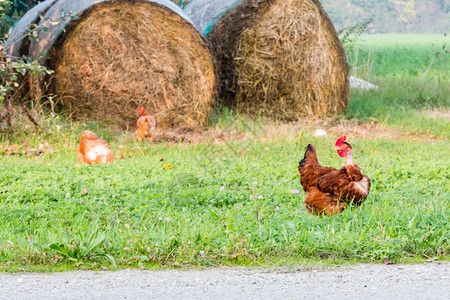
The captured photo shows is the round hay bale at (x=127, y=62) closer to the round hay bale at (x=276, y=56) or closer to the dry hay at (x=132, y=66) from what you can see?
the dry hay at (x=132, y=66)

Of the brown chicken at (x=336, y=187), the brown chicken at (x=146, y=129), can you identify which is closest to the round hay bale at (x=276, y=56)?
the brown chicken at (x=146, y=129)

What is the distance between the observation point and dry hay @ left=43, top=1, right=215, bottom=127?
8.82 m

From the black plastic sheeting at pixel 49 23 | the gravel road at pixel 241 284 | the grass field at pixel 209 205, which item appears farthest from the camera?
the black plastic sheeting at pixel 49 23

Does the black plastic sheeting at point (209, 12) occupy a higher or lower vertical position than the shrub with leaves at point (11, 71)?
higher

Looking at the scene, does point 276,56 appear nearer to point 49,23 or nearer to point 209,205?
point 49,23

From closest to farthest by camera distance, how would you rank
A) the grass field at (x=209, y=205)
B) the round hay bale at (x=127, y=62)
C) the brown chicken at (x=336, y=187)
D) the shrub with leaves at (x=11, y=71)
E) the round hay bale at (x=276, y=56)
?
the grass field at (x=209, y=205), the brown chicken at (x=336, y=187), the shrub with leaves at (x=11, y=71), the round hay bale at (x=127, y=62), the round hay bale at (x=276, y=56)

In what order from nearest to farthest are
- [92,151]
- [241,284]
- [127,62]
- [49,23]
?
[241,284] < [92,151] < [49,23] < [127,62]

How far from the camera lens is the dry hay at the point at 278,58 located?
1004cm

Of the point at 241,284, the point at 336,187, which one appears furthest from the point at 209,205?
the point at 241,284

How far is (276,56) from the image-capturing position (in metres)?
10.2

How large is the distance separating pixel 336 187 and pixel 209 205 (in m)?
1.02

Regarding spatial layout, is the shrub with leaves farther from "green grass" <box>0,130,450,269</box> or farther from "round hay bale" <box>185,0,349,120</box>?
"round hay bale" <box>185,0,349,120</box>

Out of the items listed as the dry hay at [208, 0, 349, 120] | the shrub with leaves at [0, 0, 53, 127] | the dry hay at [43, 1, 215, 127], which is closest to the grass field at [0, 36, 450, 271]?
the shrub with leaves at [0, 0, 53, 127]

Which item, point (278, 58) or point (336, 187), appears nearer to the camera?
point (336, 187)
